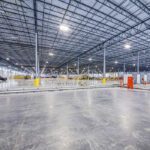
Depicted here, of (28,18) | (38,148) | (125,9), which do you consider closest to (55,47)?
(28,18)

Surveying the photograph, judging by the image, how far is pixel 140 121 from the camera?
12.6ft

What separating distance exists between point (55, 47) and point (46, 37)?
209 inches

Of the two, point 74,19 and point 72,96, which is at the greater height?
point 74,19

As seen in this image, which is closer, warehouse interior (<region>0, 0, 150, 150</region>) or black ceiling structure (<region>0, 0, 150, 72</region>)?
warehouse interior (<region>0, 0, 150, 150</region>)

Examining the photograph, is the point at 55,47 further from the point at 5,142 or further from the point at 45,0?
the point at 5,142

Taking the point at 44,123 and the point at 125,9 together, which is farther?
the point at 125,9

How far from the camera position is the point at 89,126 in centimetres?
345

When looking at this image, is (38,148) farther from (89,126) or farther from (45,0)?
(45,0)

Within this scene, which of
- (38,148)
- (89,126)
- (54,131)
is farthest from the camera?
(89,126)

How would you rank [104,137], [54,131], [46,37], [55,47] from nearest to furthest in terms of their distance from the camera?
[104,137] → [54,131] → [46,37] → [55,47]

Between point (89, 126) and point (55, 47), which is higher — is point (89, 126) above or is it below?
below

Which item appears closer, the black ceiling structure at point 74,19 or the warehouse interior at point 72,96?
the warehouse interior at point 72,96

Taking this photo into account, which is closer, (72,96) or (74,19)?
(72,96)

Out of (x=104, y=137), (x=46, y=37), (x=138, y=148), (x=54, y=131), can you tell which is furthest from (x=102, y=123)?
(x=46, y=37)
